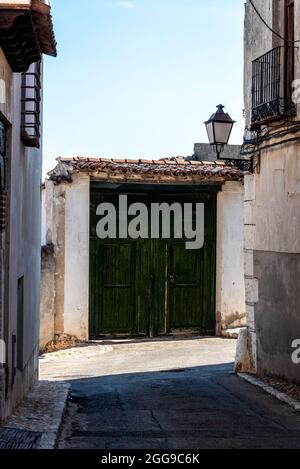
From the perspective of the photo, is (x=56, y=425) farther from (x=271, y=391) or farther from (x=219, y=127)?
(x=219, y=127)

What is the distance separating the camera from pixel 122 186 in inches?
653

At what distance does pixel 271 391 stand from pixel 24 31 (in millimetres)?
5788

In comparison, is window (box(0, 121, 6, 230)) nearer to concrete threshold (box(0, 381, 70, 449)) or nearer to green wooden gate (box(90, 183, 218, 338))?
concrete threshold (box(0, 381, 70, 449))

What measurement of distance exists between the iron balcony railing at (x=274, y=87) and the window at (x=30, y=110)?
10.8ft

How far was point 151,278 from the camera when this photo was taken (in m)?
17.1

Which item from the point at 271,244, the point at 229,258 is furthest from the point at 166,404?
the point at 229,258

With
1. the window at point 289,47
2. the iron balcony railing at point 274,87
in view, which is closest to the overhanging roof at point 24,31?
the iron balcony railing at point 274,87

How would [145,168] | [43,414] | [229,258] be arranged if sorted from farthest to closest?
[229,258] < [145,168] < [43,414]

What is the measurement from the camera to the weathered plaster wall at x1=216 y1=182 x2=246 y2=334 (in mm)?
17375

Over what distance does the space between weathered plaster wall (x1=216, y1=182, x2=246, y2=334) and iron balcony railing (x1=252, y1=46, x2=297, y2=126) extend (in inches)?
254

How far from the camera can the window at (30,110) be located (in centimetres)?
859

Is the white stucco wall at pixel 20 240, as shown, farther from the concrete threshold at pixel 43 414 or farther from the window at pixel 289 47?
the window at pixel 289 47
